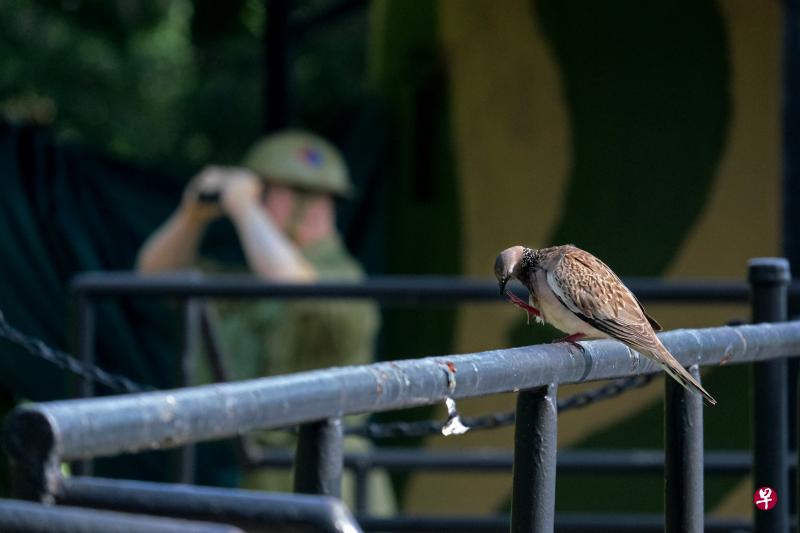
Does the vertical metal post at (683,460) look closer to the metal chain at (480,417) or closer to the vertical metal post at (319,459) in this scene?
the metal chain at (480,417)

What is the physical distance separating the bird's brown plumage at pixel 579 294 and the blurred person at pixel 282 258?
2.53 meters

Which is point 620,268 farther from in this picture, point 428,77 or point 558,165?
point 428,77

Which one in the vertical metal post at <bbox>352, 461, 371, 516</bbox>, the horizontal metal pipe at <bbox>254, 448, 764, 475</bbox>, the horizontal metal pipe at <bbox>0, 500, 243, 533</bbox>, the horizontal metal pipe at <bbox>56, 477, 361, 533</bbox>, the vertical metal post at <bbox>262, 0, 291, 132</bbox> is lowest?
the horizontal metal pipe at <bbox>0, 500, 243, 533</bbox>

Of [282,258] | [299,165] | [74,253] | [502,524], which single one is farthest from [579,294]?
[74,253]

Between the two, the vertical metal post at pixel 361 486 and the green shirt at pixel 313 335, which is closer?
the vertical metal post at pixel 361 486

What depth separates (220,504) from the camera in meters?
1.21

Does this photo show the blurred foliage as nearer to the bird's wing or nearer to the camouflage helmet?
the camouflage helmet

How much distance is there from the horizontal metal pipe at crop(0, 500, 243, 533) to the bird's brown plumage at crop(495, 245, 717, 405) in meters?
1.12

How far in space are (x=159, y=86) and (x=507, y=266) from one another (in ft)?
37.5

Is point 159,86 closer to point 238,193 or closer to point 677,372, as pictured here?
point 238,193

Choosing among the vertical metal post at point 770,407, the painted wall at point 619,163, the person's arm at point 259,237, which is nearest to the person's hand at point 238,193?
the person's arm at point 259,237

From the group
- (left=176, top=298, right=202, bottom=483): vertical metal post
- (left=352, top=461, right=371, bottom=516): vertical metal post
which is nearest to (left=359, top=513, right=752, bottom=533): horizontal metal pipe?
(left=352, top=461, right=371, bottom=516): vertical metal post

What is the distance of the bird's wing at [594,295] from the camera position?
2.21 metres

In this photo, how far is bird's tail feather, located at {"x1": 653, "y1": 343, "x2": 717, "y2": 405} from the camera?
201 cm
